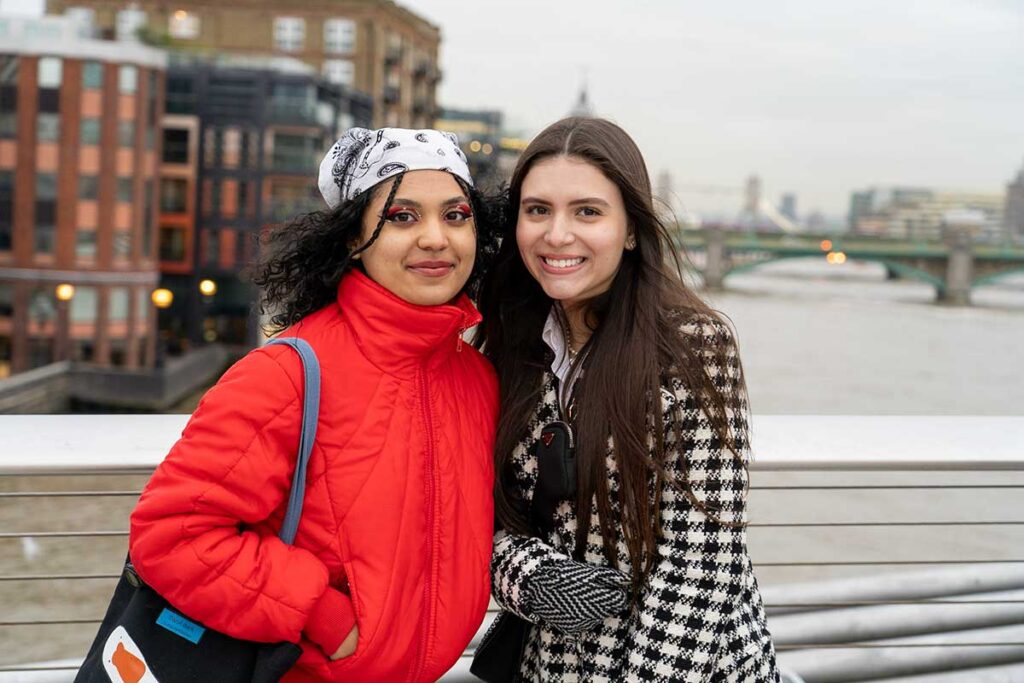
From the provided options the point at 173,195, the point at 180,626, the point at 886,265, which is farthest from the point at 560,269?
the point at 886,265

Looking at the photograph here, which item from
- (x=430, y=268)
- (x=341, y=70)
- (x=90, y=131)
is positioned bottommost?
(x=430, y=268)

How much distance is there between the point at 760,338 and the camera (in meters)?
24.2

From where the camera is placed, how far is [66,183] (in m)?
22.4

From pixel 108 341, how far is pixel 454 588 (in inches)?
933

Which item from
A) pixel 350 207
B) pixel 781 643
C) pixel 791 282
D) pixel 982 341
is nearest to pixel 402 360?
pixel 350 207

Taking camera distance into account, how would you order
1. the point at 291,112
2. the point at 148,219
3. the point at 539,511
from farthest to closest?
the point at 291,112, the point at 148,219, the point at 539,511

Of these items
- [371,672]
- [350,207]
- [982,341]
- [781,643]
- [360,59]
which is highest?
[360,59]

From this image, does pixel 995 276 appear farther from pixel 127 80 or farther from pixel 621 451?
pixel 621 451

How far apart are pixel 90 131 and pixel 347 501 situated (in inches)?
926

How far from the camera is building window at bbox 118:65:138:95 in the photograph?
2256 centimetres

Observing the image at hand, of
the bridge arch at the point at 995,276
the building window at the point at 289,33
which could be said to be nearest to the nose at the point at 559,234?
the building window at the point at 289,33

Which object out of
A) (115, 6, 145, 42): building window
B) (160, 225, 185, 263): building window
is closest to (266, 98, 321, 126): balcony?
(160, 225, 185, 263): building window

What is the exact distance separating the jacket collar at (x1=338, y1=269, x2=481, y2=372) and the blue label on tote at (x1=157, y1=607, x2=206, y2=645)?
0.39 metres

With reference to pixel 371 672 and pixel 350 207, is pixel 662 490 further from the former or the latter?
pixel 350 207
